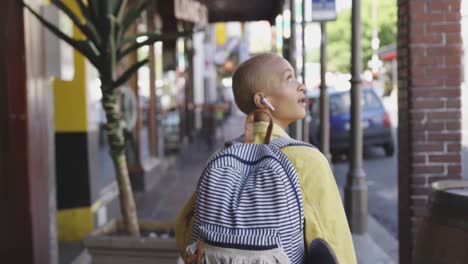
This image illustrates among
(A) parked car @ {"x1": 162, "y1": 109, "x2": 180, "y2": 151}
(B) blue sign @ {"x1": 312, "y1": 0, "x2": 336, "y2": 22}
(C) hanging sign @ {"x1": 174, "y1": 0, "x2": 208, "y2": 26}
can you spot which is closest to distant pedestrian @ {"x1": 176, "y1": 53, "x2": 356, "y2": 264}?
(C) hanging sign @ {"x1": 174, "y1": 0, "x2": 208, "y2": 26}

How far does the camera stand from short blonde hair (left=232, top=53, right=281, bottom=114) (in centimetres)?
195

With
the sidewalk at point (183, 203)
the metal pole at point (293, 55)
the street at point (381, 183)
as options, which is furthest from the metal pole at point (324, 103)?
the sidewalk at point (183, 203)

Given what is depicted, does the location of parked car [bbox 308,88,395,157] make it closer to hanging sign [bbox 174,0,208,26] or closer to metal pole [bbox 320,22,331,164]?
metal pole [bbox 320,22,331,164]

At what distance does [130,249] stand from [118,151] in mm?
587

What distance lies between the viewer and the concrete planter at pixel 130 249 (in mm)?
3705

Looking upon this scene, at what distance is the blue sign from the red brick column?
3.56 m

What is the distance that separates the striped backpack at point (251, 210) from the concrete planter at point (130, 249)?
1.94m

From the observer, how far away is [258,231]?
171 centimetres

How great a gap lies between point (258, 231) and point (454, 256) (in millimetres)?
1433

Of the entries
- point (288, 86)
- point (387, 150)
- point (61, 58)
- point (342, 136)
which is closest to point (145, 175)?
point (61, 58)

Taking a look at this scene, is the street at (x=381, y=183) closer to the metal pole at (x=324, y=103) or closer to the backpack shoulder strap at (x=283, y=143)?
the metal pole at (x=324, y=103)

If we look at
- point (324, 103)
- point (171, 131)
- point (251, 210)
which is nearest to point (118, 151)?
point (251, 210)

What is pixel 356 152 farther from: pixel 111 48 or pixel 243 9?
pixel 243 9

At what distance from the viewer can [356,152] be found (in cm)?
707
